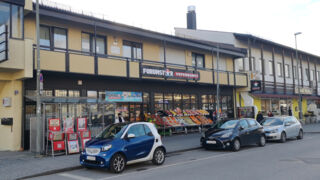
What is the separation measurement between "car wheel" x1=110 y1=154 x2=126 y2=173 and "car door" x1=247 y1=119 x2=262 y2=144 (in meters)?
7.61

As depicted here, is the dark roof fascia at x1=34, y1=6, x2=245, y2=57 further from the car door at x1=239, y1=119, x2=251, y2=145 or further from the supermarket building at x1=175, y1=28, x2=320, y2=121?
the car door at x1=239, y1=119, x2=251, y2=145

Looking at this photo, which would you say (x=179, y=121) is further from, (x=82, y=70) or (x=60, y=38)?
(x=60, y=38)

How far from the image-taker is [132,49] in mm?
20000

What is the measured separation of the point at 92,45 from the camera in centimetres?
1781

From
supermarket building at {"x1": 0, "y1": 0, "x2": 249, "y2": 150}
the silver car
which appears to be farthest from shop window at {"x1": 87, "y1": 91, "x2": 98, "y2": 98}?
the silver car

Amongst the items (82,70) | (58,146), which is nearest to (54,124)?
(58,146)

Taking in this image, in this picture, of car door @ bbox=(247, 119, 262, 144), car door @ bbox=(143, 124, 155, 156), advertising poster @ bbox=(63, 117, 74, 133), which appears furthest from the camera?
car door @ bbox=(247, 119, 262, 144)

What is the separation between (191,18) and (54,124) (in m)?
24.8

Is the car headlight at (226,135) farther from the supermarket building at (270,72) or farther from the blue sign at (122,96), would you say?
the supermarket building at (270,72)

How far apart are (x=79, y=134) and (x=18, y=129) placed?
317 centimetres

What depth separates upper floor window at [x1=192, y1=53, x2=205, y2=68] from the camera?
24688 mm

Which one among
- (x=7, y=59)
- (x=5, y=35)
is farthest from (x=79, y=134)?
(x=5, y=35)

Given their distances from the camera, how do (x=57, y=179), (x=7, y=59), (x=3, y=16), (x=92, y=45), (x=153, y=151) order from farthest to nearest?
(x=92, y=45), (x=3, y=16), (x=7, y=59), (x=153, y=151), (x=57, y=179)

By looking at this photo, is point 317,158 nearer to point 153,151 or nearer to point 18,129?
point 153,151
